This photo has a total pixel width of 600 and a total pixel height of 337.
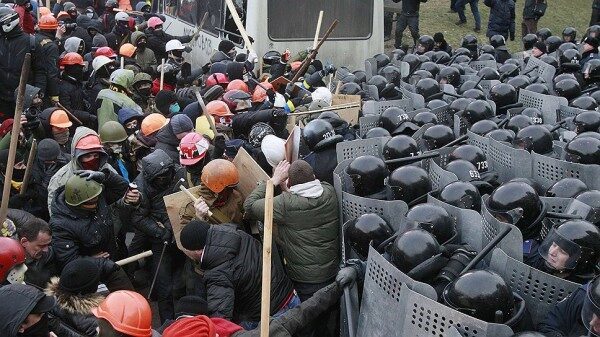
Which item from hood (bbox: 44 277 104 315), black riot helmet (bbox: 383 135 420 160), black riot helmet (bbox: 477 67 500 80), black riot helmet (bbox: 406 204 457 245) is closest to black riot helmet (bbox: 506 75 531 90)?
black riot helmet (bbox: 477 67 500 80)

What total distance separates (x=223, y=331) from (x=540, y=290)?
1814 mm

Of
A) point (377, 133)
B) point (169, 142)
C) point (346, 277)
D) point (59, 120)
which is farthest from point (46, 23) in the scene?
point (346, 277)

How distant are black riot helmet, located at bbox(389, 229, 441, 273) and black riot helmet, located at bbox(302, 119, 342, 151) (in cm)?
203

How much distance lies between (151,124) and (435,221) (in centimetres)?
353

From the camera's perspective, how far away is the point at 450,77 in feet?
32.6

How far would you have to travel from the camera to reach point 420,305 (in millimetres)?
3938

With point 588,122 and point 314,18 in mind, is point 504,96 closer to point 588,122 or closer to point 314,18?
point 588,122

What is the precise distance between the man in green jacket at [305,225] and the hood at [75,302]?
4.69 ft

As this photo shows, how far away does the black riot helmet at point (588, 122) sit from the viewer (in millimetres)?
7215

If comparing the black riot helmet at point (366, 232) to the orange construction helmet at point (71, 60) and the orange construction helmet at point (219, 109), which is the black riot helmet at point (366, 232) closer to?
the orange construction helmet at point (219, 109)

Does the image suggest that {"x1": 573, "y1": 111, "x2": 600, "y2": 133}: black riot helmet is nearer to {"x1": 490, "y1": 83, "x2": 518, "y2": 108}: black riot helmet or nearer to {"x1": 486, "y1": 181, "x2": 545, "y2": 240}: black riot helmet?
{"x1": 490, "y1": 83, "x2": 518, "y2": 108}: black riot helmet

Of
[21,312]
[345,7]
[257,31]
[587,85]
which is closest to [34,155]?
[21,312]

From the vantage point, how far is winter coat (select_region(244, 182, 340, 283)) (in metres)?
5.35

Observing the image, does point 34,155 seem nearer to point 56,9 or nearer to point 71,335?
point 71,335
